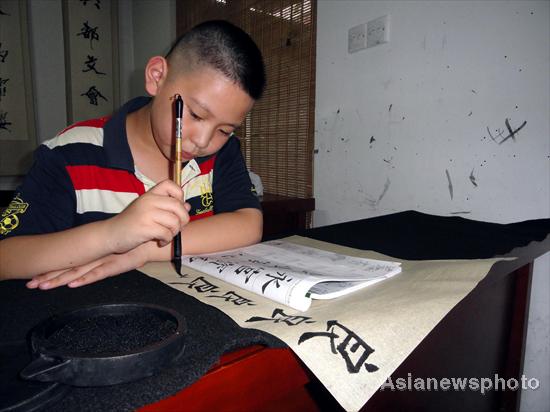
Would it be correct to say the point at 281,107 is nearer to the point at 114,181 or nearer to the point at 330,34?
the point at 330,34

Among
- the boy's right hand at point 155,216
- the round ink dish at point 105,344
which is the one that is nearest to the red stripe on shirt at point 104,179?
the boy's right hand at point 155,216

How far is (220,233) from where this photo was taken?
0.69m

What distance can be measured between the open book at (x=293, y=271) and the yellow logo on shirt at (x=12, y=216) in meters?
0.29

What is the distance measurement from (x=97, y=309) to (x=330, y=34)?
54.7 inches

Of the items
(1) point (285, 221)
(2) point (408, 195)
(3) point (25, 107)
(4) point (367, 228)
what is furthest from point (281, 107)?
(3) point (25, 107)

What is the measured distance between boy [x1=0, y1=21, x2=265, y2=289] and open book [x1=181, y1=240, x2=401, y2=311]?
8 centimetres

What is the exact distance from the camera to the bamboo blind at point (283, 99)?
1.55m

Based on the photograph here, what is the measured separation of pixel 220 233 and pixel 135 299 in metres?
0.29

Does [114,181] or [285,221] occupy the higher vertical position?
[114,181]

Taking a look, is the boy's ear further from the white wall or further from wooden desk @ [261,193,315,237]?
the white wall

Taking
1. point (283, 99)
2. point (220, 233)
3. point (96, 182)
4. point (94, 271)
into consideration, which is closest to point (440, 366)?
point (220, 233)

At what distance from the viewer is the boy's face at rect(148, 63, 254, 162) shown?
65 cm

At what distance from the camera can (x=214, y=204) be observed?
3.10 ft

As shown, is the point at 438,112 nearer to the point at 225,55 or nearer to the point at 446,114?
the point at 446,114
